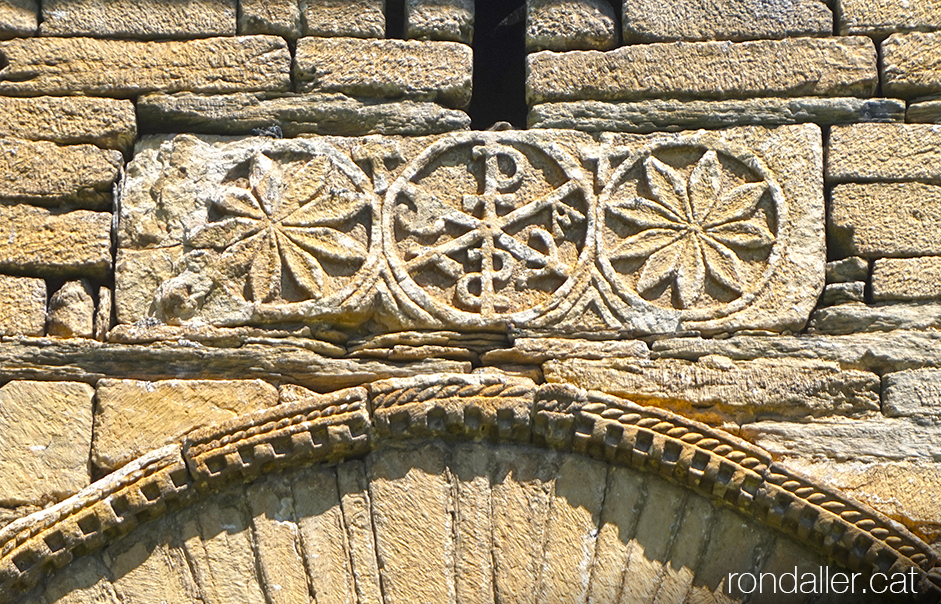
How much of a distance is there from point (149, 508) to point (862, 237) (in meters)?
2.53

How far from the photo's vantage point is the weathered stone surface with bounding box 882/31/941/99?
4.29 meters

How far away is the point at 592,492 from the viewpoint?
3.79m

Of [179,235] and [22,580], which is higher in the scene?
[179,235]

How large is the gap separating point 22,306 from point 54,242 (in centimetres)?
25

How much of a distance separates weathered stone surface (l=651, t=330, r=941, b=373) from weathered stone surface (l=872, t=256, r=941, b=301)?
13 cm

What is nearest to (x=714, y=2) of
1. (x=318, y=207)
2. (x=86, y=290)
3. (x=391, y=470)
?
(x=318, y=207)

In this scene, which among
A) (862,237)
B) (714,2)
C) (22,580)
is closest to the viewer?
(22,580)

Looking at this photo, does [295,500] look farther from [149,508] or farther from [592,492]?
[592,492]

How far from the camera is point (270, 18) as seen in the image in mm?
4391

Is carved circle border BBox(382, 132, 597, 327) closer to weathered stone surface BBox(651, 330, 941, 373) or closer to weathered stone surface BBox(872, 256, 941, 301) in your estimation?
weathered stone surface BBox(651, 330, 941, 373)

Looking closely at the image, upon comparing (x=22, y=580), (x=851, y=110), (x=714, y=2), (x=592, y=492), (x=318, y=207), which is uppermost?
(x=714, y=2)

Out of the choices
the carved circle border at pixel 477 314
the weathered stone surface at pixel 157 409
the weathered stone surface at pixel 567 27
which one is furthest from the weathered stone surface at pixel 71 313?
the weathered stone surface at pixel 567 27

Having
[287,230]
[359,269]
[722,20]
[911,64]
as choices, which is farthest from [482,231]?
[911,64]

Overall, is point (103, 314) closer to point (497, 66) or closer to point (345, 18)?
point (345, 18)
